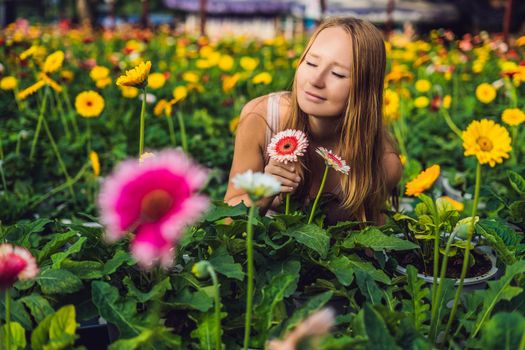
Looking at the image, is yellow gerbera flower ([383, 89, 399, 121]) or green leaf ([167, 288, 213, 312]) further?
yellow gerbera flower ([383, 89, 399, 121])

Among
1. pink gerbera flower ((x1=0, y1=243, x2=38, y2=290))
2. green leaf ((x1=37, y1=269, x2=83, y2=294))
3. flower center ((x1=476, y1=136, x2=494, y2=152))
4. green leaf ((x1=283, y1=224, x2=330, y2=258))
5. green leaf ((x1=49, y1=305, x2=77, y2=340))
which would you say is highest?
flower center ((x1=476, y1=136, x2=494, y2=152))

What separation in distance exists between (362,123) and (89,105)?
1177 millimetres

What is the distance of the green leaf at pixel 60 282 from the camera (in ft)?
3.38

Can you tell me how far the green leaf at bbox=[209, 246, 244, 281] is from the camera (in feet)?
3.36

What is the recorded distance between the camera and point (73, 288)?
1032mm

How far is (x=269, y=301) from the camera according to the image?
100cm

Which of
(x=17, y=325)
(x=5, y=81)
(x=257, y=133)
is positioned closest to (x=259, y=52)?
(x=5, y=81)

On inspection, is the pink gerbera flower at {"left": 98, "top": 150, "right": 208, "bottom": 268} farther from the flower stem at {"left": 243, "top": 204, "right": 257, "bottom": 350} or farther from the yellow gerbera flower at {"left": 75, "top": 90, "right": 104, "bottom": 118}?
the yellow gerbera flower at {"left": 75, "top": 90, "right": 104, "bottom": 118}

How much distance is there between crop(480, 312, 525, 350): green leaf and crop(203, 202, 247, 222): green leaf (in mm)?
490

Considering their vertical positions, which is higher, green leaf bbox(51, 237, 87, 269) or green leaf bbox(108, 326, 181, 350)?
green leaf bbox(51, 237, 87, 269)

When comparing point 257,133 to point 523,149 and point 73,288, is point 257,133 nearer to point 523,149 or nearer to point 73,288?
point 73,288

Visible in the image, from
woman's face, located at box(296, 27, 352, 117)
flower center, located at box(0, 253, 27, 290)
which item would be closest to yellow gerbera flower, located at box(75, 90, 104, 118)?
woman's face, located at box(296, 27, 352, 117)

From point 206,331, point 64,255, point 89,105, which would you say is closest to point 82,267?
point 64,255

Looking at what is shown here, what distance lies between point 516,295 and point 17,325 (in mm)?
796
